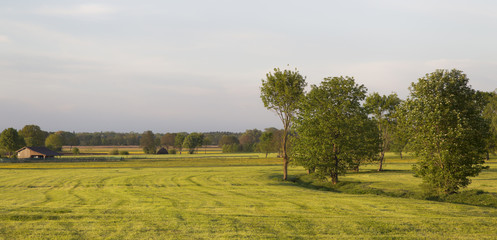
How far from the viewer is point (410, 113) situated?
32906mm

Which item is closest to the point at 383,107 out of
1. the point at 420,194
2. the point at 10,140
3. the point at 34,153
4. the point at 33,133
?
the point at 420,194

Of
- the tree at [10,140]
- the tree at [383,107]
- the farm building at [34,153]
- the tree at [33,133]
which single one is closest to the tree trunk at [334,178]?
the tree at [383,107]

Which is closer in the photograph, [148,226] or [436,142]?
[148,226]

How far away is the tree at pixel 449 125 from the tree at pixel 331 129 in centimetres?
1437

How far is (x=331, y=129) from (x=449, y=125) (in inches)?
666

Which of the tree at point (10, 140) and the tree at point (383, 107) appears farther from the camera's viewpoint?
the tree at point (10, 140)

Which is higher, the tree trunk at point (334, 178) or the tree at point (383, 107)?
the tree at point (383, 107)

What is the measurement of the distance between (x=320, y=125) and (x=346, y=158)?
5.18 meters

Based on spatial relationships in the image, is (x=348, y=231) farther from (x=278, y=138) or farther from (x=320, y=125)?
(x=278, y=138)

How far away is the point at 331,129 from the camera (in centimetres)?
4753

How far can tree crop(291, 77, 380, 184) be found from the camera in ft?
154

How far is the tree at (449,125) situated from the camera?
102 feet

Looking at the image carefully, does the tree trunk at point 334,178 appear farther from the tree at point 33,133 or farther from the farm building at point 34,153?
the tree at point 33,133

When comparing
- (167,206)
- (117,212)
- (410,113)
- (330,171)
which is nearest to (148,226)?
(117,212)
